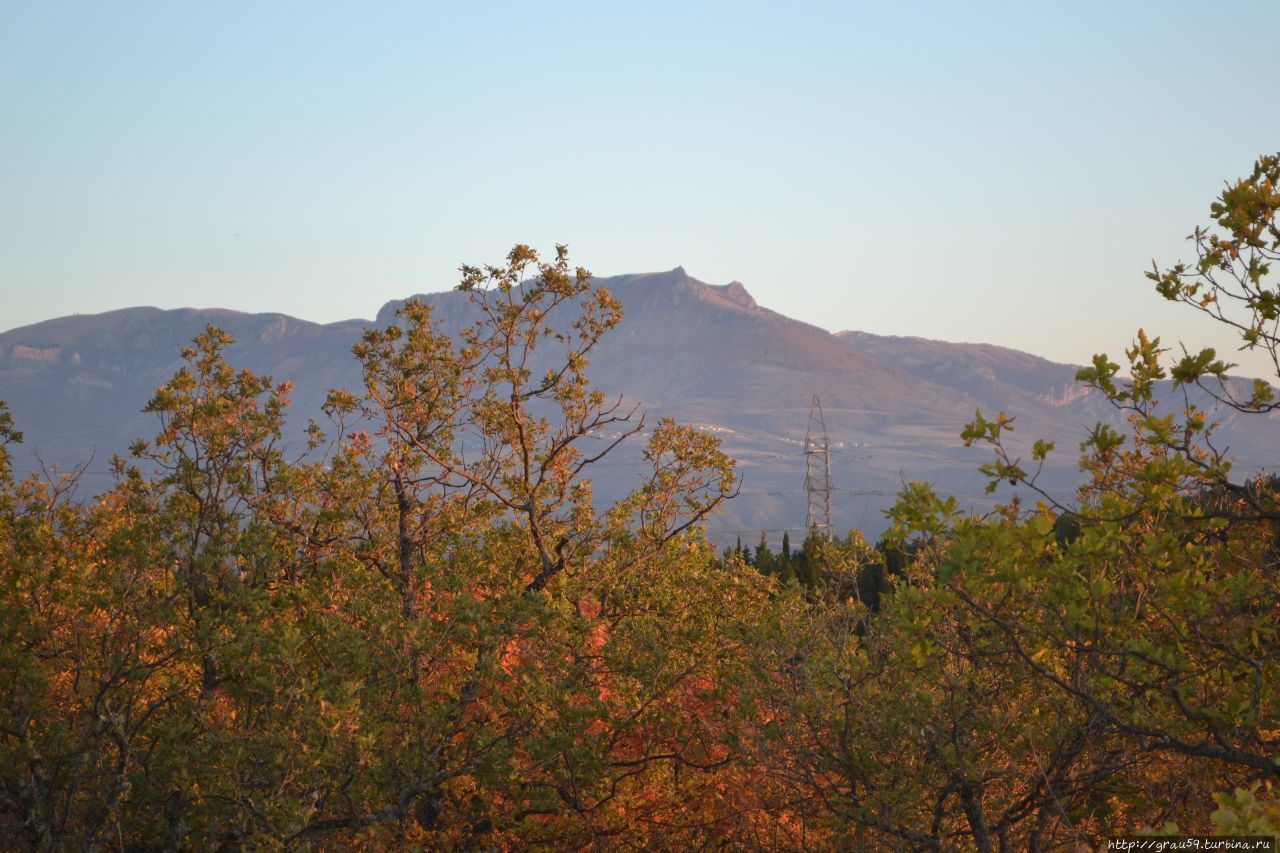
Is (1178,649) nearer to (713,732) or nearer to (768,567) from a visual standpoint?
(713,732)

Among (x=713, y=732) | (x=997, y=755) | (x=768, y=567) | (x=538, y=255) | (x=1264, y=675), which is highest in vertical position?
(x=538, y=255)

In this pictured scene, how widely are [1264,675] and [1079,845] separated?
2.14 meters

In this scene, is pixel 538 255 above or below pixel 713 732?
above

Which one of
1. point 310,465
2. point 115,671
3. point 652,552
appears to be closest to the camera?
point 115,671

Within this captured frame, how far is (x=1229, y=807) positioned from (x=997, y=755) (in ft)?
23.7

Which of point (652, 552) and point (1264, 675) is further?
point (652, 552)

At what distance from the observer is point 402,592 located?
17469 mm

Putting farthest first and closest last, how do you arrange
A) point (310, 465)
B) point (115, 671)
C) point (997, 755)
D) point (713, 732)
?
point (310, 465) < point (713, 732) < point (115, 671) < point (997, 755)

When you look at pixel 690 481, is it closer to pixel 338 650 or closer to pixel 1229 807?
pixel 338 650

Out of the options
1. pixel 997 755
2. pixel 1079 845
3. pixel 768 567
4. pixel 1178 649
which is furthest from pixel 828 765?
pixel 768 567

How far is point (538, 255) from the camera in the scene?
19266 mm

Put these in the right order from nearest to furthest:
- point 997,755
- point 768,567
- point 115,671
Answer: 1. point 997,755
2. point 115,671
3. point 768,567

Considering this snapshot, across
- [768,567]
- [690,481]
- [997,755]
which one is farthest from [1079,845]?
[768,567]

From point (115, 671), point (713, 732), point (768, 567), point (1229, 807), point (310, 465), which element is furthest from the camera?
point (768, 567)
